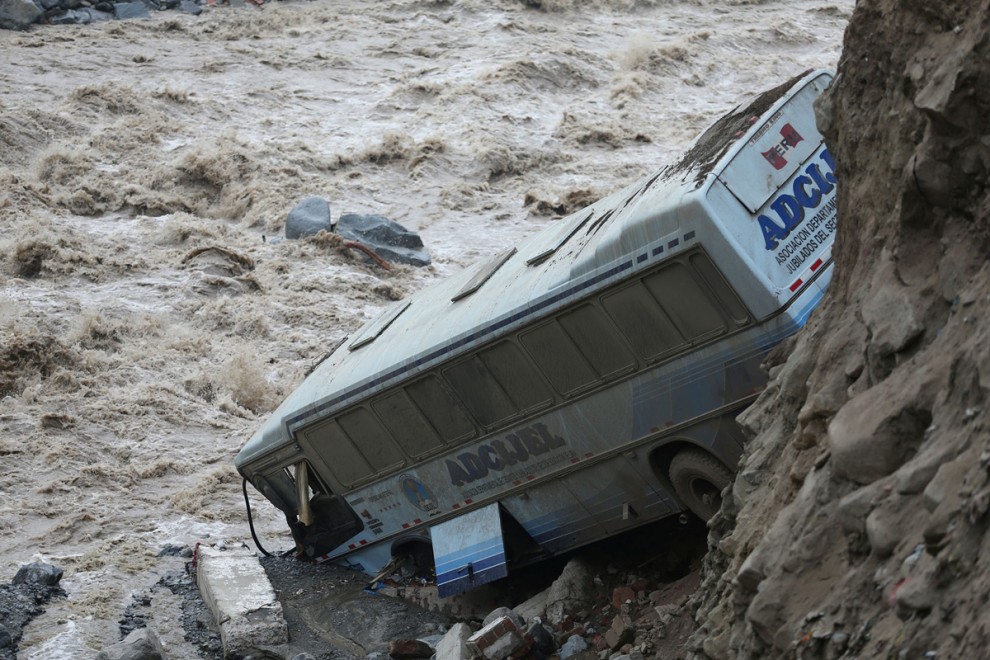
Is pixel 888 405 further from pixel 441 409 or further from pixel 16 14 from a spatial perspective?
pixel 16 14

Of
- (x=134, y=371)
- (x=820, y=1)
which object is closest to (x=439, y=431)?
(x=134, y=371)

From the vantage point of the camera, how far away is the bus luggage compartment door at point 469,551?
11.9 m

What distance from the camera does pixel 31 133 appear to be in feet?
101

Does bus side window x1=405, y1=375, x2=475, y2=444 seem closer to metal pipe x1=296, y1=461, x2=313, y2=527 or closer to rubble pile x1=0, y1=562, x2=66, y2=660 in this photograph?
metal pipe x1=296, y1=461, x2=313, y2=527

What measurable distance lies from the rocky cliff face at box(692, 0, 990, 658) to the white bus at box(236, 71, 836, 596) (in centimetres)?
177

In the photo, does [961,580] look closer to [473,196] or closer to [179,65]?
[473,196]

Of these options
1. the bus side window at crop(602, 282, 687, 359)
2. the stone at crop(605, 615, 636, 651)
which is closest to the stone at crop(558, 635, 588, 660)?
the stone at crop(605, 615, 636, 651)

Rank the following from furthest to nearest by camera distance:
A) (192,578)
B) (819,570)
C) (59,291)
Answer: (59,291)
(192,578)
(819,570)

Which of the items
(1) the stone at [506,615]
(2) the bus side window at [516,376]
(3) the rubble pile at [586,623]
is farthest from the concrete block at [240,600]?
(2) the bus side window at [516,376]

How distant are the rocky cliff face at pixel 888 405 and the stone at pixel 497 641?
2626 mm

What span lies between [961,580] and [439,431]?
743 centimetres

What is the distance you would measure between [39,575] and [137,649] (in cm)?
310

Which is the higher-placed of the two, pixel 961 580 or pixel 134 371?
pixel 961 580

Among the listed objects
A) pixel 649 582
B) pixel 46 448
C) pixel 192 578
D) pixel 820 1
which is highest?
pixel 820 1
